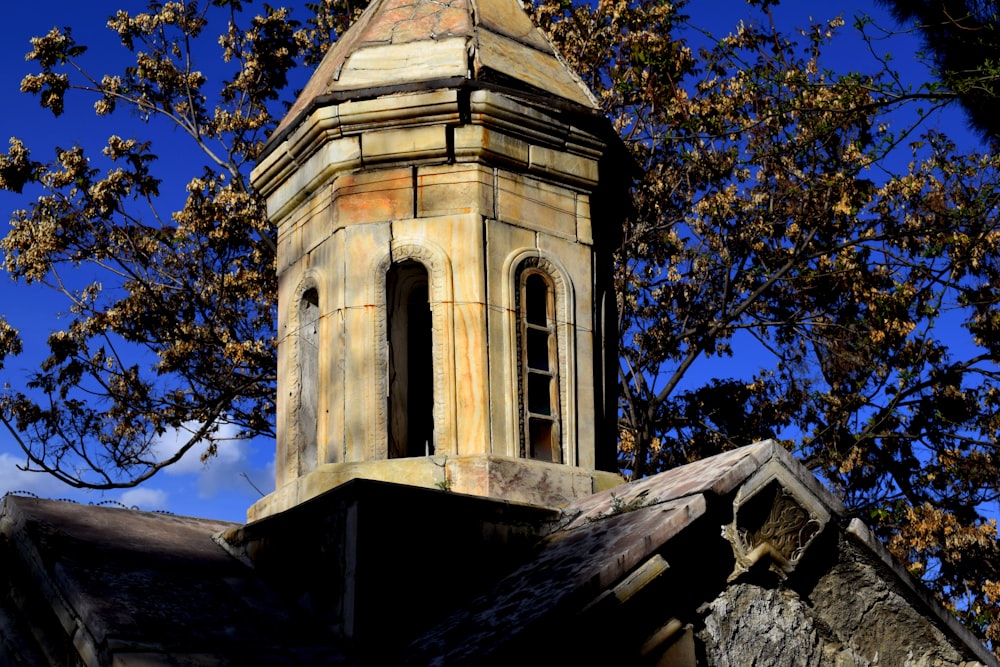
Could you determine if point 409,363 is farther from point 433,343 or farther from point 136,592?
point 136,592

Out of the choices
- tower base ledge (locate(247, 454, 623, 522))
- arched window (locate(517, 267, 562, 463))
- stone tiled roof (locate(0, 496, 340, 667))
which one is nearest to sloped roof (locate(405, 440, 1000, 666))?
tower base ledge (locate(247, 454, 623, 522))

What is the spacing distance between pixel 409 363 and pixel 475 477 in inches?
59.7

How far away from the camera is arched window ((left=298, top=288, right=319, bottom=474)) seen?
713cm

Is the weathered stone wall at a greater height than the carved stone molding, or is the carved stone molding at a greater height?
the carved stone molding

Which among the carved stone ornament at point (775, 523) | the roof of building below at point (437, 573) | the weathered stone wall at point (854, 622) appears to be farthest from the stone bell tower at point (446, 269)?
the weathered stone wall at point (854, 622)

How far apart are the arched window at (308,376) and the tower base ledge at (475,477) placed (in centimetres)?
50

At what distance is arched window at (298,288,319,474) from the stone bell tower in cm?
1

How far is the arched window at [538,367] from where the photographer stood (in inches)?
266

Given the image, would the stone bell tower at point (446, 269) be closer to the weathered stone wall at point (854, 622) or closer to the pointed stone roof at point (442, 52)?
the pointed stone roof at point (442, 52)

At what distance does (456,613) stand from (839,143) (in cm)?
940

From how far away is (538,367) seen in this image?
23.0 feet

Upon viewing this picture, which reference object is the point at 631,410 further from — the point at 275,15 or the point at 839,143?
the point at 275,15

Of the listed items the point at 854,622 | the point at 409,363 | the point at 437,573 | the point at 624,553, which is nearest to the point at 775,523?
the point at 854,622

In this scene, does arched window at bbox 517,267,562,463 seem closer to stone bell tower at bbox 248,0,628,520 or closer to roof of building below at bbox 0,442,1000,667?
stone bell tower at bbox 248,0,628,520
